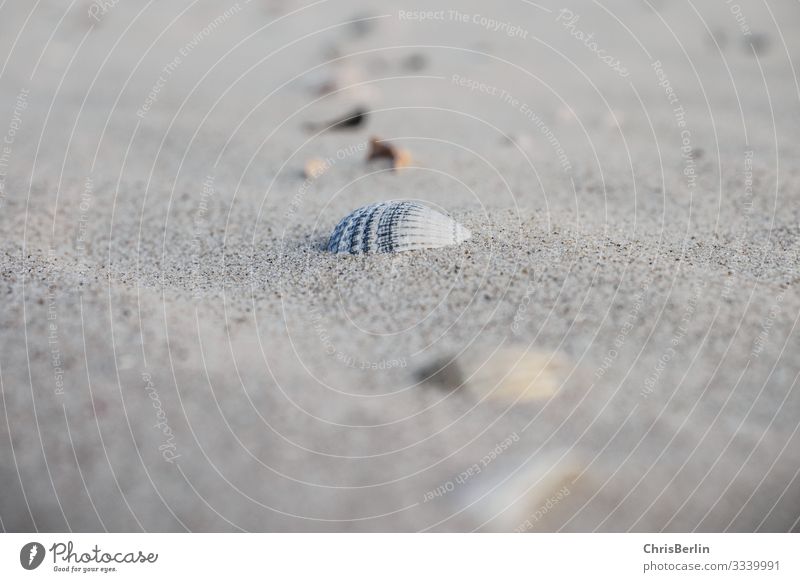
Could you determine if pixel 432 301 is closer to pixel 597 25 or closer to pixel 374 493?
pixel 374 493

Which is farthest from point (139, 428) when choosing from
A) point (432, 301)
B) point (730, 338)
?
point (730, 338)

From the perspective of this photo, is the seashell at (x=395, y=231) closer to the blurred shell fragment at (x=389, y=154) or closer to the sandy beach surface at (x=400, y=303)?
the sandy beach surface at (x=400, y=303)

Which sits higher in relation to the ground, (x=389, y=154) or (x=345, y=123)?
(x=345, y=123)
